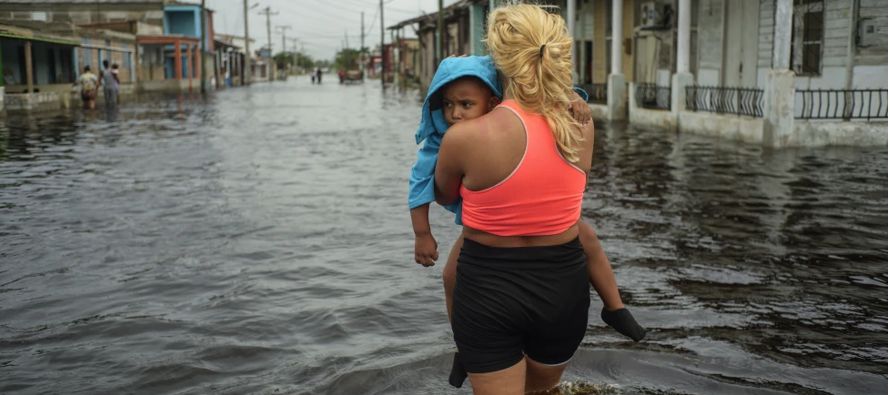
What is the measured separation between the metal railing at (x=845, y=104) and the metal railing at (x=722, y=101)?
0.90m

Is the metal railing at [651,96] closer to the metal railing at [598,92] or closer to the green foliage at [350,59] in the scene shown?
the metal railing at [598,92]

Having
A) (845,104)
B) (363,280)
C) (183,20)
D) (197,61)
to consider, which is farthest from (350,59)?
(363,280)

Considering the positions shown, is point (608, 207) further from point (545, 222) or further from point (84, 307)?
point (545, 222)

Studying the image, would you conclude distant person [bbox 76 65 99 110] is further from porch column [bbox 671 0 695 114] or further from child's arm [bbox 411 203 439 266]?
child's arm [bbox 411 203 439 266]

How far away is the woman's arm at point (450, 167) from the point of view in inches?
103

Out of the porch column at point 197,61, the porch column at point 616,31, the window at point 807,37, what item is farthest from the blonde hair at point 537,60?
the porch column at point 197,61

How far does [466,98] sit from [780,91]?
524 inches

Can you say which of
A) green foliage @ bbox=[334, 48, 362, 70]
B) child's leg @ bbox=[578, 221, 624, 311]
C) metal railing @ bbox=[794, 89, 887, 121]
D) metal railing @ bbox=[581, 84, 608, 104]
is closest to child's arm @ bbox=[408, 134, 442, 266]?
child's leg @ bbox=[578, 221, 624, 311]

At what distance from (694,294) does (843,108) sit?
1220 centimetres

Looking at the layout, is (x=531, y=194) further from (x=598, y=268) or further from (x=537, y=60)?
(x=598, y=268)

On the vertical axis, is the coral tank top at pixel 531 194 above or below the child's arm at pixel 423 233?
above

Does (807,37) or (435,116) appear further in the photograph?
(807,37)

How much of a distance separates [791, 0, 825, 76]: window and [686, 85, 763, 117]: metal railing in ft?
3.24

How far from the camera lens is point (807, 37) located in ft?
56.2
